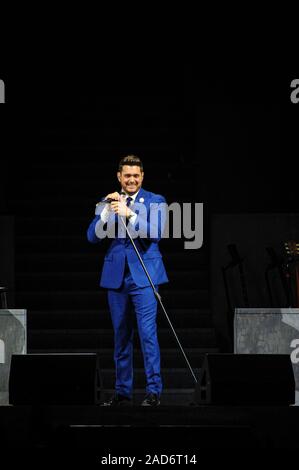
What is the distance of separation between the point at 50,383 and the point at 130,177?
1.75m

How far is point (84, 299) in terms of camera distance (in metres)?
9.12

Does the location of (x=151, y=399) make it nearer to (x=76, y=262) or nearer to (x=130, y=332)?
(x=130, y=332)

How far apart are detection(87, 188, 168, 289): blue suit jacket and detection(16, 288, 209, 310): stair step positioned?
2.86 metres

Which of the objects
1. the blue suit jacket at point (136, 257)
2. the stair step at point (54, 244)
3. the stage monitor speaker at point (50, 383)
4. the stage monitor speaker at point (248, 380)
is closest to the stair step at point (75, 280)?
the stair step at point (54, 244)

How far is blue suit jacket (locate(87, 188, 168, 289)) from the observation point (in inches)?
242

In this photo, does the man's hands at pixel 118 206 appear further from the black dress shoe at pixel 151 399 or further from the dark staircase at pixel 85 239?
the dark staircase at pixel 85 239

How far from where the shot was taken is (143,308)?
20.0ft

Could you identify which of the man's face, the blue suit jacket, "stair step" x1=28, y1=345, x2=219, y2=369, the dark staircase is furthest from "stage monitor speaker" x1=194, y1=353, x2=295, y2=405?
"stair step" x1=28, y1=345, x2=219, y2=369

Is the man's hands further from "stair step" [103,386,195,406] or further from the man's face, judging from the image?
"stair step" [103,386,195,406]

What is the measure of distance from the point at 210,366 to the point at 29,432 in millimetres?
984

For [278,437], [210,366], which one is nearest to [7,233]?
[210,366]

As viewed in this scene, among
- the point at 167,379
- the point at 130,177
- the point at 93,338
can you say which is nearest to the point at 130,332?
the point at 130,177
